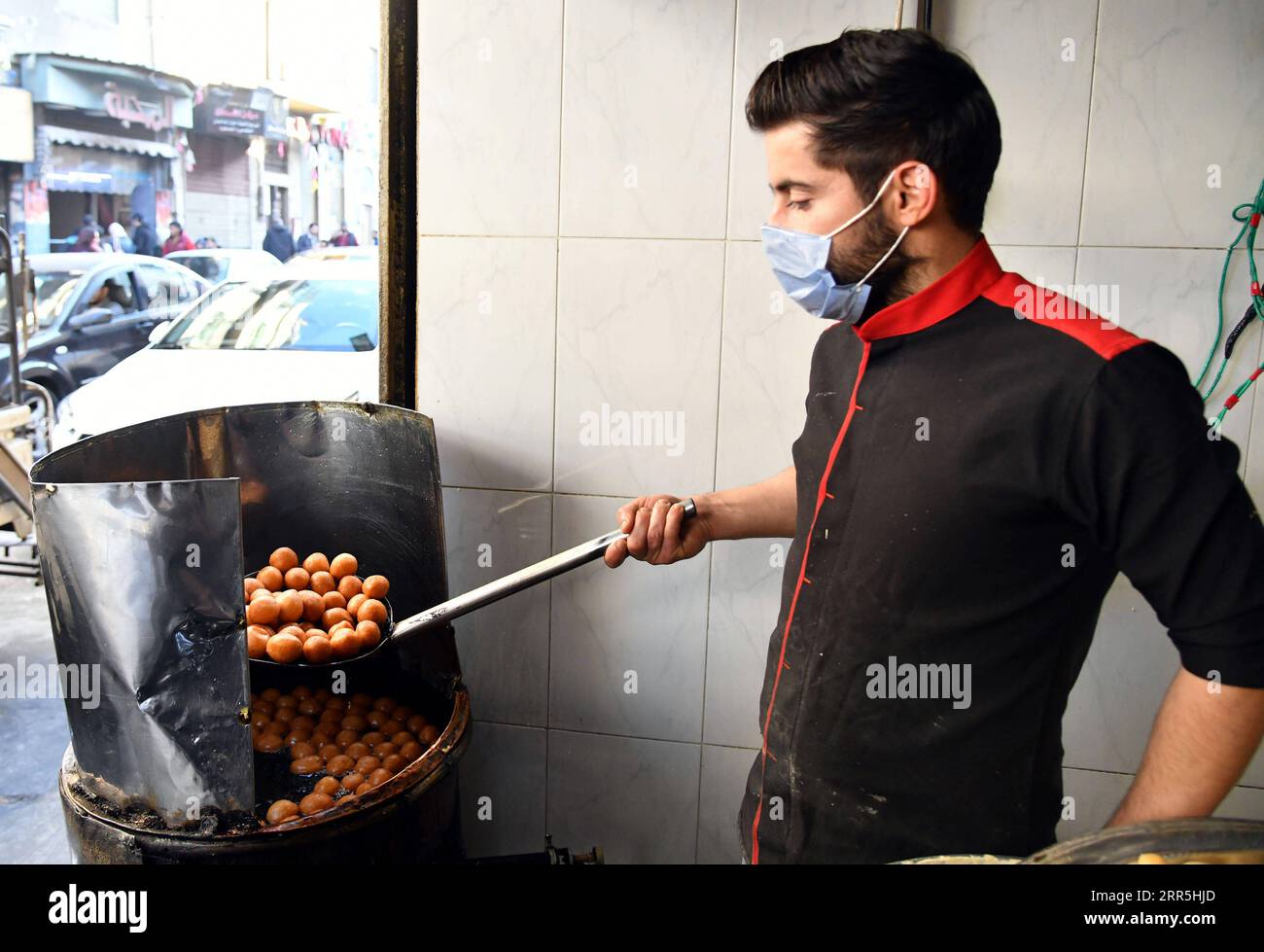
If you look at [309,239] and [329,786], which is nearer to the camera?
[329,786]

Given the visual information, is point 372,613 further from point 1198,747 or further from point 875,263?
point 1198,747

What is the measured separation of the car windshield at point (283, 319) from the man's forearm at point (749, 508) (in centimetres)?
358

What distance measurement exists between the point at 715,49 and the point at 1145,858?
176 centimetres

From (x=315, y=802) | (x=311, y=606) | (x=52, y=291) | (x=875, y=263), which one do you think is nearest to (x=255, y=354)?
(x=52, y=291)

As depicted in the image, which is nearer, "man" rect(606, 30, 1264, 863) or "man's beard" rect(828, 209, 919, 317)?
"man" rect(606, 30, 1264, 863)

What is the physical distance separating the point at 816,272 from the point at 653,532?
1.63ft

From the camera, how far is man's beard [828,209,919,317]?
1279mm

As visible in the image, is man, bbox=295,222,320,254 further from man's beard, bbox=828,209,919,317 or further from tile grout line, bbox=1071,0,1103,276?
man's beard, bbox=828,209,919,317

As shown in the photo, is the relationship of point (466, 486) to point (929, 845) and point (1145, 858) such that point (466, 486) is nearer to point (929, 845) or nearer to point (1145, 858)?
point (929, 845)

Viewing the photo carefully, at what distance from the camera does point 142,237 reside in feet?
35.1

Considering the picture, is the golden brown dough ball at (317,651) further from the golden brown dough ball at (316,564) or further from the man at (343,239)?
the man at (343,239)

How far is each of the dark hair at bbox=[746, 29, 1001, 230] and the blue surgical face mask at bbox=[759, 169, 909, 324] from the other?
85 mm

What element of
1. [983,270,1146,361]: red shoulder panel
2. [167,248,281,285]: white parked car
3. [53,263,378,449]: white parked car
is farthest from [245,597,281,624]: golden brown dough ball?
[167,248,281,285]: white parked car
